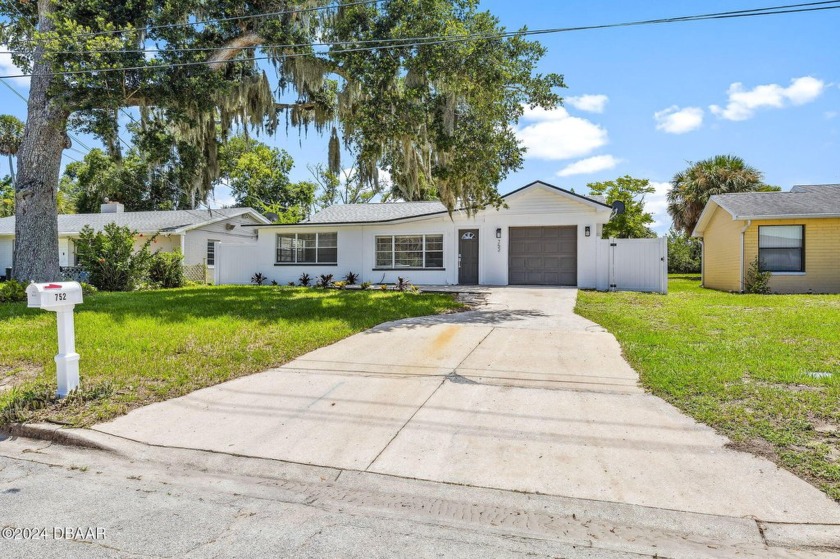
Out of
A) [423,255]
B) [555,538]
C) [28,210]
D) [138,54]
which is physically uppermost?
[138,54]

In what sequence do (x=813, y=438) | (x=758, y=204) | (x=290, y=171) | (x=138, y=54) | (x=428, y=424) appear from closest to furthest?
1. (x=813, y=438)
2. (x=428, y=424)
3. (x=138, y=54)
4. (x=758, y=204)
5. (x=290, y=171)

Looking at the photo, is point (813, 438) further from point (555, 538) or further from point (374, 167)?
point (374, 167)

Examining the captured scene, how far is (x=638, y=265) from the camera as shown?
15.2 m

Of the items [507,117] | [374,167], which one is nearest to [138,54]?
[374,167]

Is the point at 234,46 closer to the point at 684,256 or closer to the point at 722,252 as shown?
the point at 722,252

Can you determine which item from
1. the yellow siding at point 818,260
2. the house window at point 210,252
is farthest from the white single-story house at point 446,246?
the yellow siding at point 818,260

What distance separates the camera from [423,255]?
18.0 meters

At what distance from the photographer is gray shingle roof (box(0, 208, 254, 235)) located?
72.0 feet

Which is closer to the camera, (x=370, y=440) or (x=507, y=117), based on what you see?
(x=370, y=440)

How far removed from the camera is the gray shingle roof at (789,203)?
50.1 feet

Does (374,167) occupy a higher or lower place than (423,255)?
higher

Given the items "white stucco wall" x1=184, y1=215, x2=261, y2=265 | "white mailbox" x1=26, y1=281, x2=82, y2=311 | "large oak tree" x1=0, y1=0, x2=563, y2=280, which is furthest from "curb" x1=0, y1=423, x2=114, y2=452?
"white stucco wall" x1=184, y1=215, x2=261, y2=265

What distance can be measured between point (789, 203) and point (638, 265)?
5.94 m

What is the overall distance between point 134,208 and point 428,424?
124 ft
